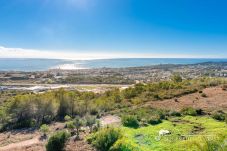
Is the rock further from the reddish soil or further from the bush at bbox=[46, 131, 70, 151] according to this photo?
the reddish soil

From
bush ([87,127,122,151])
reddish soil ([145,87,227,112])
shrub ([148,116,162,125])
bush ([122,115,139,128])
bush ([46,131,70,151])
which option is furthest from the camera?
reddish soil ([145,87,227,112])

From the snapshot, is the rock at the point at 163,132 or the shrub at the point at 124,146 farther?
the rock at the point at 163,132

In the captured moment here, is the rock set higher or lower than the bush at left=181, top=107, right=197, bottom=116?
higher

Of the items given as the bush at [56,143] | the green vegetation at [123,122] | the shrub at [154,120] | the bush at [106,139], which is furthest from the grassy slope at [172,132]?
the bush at [56,143]

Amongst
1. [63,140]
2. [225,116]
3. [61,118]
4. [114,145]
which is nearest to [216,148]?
[114,145]

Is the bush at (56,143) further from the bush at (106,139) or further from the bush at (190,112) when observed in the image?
the bush at (190,112)

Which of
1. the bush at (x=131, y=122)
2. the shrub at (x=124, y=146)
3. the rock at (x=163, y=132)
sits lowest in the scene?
the bush at (x=131, y=122)

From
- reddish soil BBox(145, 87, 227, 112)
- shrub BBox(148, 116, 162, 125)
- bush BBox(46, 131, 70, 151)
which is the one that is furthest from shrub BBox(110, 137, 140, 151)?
reddish soil BBox(145, 87, 227, 112)

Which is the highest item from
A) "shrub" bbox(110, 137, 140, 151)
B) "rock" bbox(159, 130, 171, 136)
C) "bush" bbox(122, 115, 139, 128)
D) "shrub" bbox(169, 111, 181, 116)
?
"shrub" bbox(110, 137, 140, 151)

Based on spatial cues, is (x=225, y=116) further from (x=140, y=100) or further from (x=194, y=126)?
(x=140, y=100)
